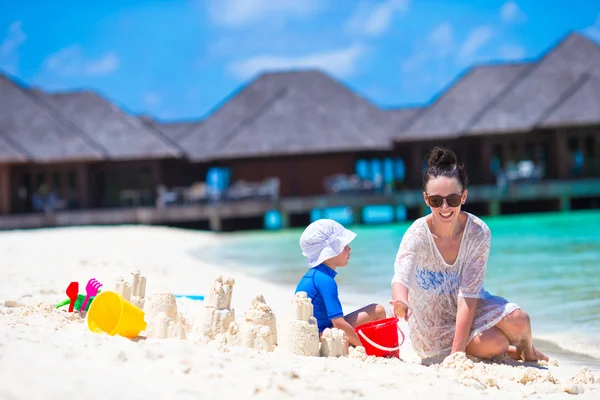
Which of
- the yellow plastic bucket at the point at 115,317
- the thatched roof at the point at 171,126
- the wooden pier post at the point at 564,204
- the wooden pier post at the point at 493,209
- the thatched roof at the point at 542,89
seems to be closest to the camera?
the yellow plastic bucket at the point at 115,317

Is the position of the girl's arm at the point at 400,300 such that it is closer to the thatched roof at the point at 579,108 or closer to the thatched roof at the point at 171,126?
the thatched roof at the point at 579,108

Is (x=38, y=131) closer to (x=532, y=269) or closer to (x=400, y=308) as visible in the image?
(x=532, y=269)

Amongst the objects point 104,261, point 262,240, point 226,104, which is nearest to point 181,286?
point 104,261

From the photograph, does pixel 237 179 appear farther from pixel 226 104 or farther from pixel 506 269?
pixel 506 269

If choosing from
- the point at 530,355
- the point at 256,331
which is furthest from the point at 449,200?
the point at 256,331

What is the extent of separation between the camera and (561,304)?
745 centimetres

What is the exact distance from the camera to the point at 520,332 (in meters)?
4.62

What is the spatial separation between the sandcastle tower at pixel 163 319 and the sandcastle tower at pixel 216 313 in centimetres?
11

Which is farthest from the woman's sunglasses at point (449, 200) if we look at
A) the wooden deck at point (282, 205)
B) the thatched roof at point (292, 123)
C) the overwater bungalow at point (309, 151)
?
the thatched roof at point (292, 123)

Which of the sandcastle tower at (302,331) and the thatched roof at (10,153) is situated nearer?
the sandcastle tower at (302,331)

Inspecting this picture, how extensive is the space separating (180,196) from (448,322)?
Answer: 22337 millimetres

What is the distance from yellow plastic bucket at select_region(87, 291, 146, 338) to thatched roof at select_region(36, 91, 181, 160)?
23.4 metres

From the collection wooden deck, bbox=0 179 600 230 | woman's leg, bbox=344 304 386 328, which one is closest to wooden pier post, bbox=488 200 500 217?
wooden deck, bbox=0 179 600 230

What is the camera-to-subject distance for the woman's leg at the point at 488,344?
4.55 metres
